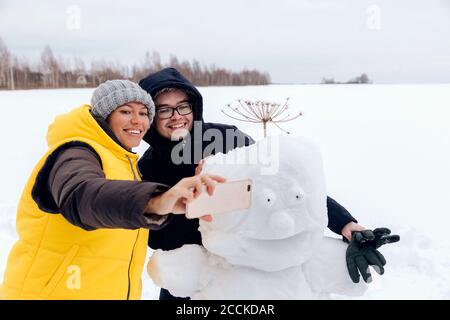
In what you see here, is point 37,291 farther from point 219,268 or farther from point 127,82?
point 127,82

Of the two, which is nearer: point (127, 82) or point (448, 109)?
point (127, 82)

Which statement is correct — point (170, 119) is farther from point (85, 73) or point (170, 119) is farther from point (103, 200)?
point (85, 73)

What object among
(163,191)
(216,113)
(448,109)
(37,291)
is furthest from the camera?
(448,109)

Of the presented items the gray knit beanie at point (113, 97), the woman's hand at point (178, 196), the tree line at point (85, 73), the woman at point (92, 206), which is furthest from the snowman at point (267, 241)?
the tree line at point (85, 73)

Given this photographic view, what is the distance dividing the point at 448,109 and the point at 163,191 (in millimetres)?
7345

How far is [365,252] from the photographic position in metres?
1.39

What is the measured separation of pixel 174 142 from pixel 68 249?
0.71 m

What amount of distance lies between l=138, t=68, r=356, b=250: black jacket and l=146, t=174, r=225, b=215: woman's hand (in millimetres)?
774

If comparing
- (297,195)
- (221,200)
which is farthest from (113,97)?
(297,195)

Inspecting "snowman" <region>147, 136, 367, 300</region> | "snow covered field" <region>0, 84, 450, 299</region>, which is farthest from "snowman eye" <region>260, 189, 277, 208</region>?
"snow covered field" <region>0, 84, 450, 299</region>

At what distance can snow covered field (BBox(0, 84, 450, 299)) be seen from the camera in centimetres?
273

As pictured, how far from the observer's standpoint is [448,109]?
23.0 feet

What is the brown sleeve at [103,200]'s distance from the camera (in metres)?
0.82
